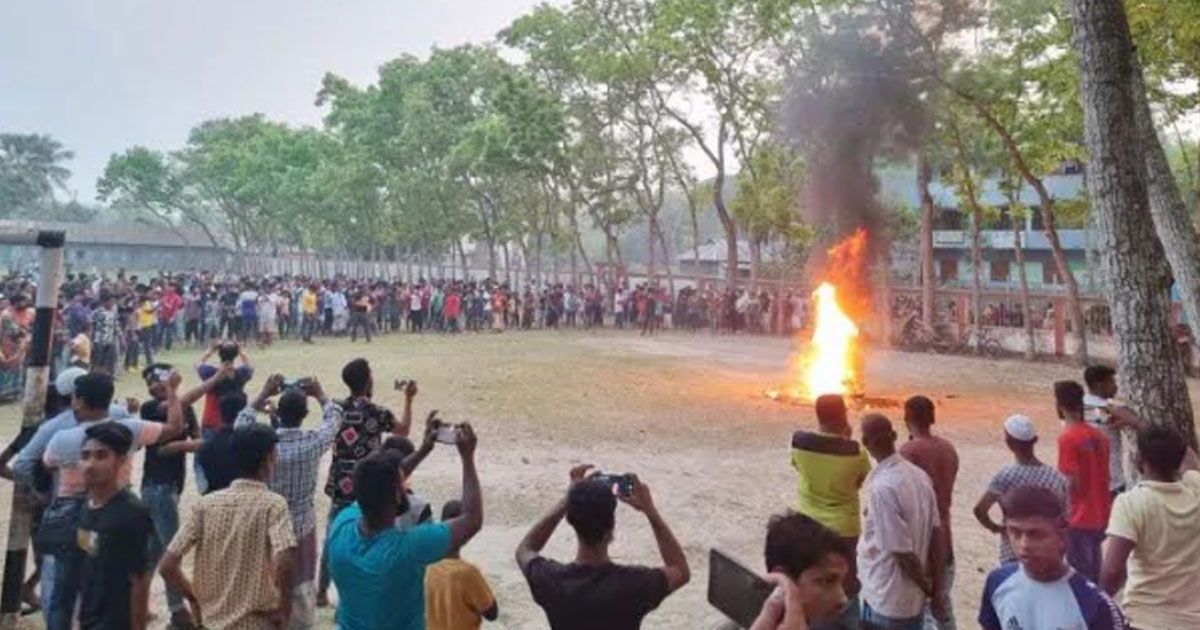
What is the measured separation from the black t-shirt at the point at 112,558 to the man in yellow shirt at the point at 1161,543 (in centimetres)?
406

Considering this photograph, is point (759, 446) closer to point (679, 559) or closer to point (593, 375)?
point (593, 375)

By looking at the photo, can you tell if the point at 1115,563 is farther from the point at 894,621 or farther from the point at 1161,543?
the point at 894,621

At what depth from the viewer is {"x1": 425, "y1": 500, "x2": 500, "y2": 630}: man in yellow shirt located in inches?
133

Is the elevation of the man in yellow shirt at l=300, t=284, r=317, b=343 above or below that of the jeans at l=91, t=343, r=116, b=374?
above

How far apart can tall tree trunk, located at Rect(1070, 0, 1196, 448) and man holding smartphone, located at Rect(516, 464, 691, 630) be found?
3.66 meters

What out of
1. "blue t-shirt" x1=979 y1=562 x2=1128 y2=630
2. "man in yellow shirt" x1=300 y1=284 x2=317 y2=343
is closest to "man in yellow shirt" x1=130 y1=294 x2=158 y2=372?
"man in yellow shirt" x1=300 y1=284 x2=317 y2=343

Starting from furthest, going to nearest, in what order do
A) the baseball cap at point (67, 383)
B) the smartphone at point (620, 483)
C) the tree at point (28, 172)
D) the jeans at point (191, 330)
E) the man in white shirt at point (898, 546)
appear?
1. the tree at point (28, 172)
2. the jeans at point (191, 330)
3. the baseball cap at point (67, 383)
4. the man in white shirt at point (898, 546)
5. the smartphone at point (620, 483)

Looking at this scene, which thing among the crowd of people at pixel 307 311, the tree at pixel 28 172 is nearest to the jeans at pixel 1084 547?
the crowd of people at pixel 307 311

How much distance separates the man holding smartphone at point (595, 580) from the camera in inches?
119

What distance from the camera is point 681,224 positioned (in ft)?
255

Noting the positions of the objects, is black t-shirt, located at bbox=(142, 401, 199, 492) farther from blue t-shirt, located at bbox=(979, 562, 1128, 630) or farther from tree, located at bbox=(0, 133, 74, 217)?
tree, located at bbox=(0, 133, 74, 217)

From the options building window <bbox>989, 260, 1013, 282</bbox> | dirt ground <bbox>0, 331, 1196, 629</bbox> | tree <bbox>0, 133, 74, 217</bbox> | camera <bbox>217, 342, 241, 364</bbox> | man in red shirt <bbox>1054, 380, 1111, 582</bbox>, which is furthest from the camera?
tree <bbox>0, 133, 74, 217</bbox>

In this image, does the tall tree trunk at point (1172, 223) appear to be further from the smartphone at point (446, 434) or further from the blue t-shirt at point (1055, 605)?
the smartphone at point (446, 434)

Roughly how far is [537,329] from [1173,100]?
20.8 m
